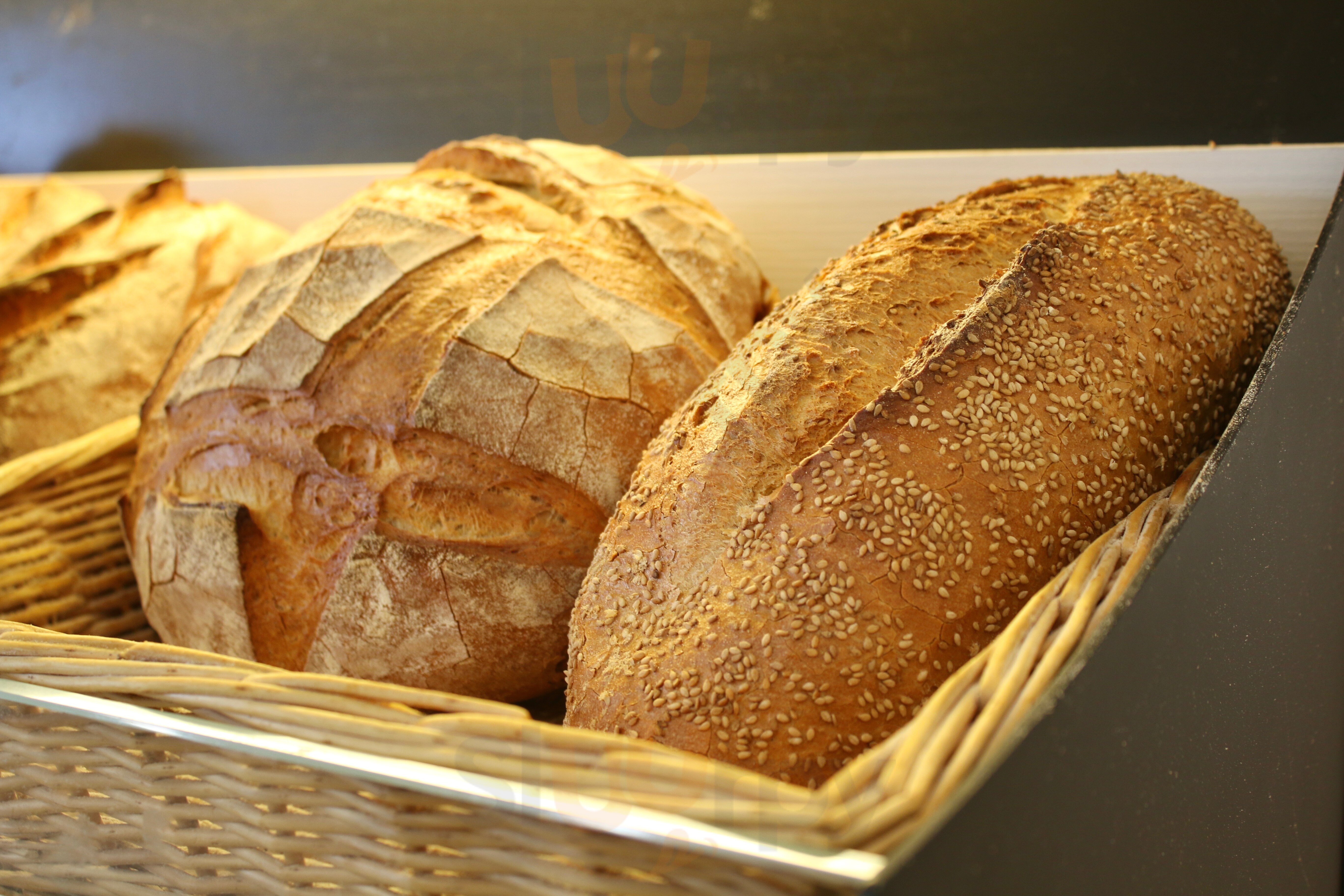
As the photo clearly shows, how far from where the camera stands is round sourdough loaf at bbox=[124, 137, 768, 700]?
40.8 inches

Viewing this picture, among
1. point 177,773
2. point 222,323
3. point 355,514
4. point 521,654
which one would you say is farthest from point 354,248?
point 177,773

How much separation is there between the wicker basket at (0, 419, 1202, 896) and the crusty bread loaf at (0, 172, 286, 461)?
0.77 m

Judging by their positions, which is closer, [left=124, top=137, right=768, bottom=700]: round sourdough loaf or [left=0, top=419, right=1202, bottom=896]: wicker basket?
[left=0, top=419, right=1202, bottom=896]: wicker basket

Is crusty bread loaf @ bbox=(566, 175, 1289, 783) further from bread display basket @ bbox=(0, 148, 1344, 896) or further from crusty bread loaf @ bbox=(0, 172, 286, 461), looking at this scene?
crusty bread loaf @ bbox=(0, 172, 286, 461)

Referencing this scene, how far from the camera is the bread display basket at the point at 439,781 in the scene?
501 mm

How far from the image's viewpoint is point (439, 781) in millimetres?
587

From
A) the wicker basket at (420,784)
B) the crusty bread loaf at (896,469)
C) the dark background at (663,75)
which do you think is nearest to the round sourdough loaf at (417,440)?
the crusty bread loaf at (896,469)

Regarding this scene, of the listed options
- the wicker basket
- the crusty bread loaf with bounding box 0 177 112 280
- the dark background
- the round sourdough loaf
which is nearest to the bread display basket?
the wicker basket

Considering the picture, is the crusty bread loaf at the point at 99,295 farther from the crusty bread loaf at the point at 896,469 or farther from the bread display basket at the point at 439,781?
the crusty bread loaf at the point at 896,469

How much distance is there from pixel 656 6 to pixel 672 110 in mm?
172

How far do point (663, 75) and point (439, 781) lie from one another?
1376mm

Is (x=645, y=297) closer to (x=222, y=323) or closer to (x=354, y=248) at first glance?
(x=354, y=248)

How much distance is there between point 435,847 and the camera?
640mm

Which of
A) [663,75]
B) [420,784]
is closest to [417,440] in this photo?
[420,784]
